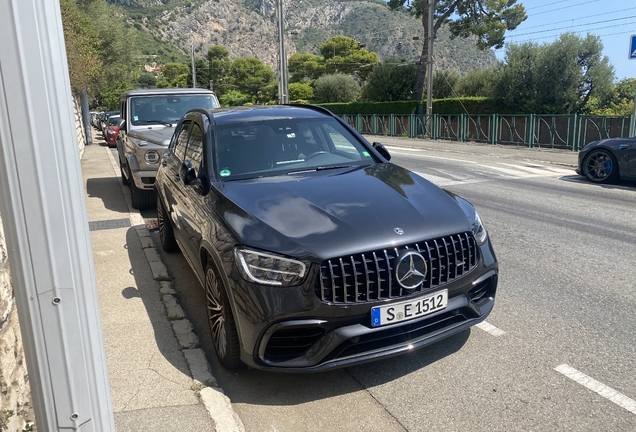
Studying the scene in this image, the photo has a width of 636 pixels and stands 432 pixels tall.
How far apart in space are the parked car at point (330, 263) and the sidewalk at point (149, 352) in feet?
0.97

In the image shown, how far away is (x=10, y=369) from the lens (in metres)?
2.54

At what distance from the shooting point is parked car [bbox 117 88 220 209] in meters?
8.36

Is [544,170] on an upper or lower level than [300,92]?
lower

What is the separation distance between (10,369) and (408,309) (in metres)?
2.10

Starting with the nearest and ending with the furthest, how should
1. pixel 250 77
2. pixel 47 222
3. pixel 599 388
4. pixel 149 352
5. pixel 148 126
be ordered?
pixel 47 222, pixel 599 388, pixel 149 352, pixel 148 126, pixel 250 77

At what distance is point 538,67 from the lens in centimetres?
2961

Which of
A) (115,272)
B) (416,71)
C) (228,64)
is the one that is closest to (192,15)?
(228,64)

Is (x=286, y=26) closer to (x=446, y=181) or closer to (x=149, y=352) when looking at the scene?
(x=446, y=181)

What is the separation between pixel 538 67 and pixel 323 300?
30.5 m

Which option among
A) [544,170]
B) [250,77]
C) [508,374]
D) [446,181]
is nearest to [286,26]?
[250,77]

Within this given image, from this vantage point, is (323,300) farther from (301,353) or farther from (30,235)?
(30,235)

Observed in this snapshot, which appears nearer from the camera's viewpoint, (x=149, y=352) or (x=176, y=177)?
(x=149, y=352)

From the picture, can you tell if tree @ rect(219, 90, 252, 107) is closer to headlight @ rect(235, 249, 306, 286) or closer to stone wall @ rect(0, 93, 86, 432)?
headlight @ rect(235, 249, 306, 286)

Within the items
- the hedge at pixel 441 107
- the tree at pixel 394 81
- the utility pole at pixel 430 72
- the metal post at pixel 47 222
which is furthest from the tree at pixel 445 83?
the metal post at pixel 47 222
